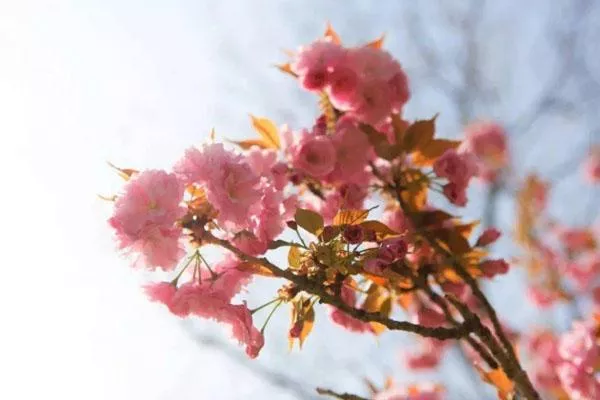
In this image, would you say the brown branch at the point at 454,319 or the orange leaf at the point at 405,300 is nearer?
the brown branch at the point at 454,319

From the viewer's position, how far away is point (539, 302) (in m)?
3.73

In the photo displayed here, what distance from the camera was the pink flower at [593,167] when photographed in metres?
4.83

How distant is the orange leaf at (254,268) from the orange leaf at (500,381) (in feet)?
1.61

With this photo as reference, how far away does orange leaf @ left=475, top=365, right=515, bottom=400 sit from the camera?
1273mm

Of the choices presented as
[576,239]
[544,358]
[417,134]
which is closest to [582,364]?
[417,134]

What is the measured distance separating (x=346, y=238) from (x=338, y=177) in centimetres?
49

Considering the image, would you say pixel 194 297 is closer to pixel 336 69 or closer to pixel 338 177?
pixel 338 177

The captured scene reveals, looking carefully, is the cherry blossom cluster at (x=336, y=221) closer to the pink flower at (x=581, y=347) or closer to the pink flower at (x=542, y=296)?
the pink flower at (x=581, y=347)

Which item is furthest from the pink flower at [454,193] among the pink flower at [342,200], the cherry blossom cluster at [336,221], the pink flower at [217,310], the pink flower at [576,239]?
the pink flower at [576,239]

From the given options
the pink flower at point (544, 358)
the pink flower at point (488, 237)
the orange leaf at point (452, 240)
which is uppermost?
the pink flower at point (544, 358)

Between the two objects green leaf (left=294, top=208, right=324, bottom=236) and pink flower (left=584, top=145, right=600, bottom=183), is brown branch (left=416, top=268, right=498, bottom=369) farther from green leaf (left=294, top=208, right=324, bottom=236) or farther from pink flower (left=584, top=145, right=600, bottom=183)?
pink flower (left=584, top=145, right=600, bottom=183)

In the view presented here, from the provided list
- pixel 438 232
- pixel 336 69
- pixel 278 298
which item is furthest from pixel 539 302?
pixel 278 298

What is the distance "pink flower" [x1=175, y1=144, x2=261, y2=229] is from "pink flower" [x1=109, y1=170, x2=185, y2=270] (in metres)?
0.05

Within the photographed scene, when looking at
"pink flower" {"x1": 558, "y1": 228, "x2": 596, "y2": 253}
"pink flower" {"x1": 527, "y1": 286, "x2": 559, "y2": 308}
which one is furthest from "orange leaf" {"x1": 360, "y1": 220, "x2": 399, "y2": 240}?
"pink flower" {"x1": 558, "y1": 228, "x2": 596, "y2": 253}
